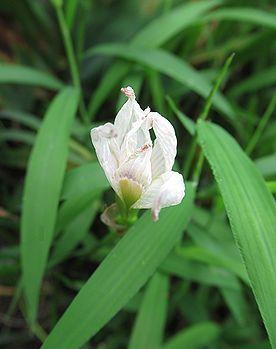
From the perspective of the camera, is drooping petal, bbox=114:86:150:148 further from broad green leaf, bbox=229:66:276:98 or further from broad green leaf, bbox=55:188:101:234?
broad green leaf, bbox=229:66:276:98

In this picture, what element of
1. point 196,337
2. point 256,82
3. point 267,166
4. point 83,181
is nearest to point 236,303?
point 196,337

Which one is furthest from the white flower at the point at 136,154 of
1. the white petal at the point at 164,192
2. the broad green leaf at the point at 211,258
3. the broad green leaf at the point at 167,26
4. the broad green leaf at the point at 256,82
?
the broad green leaf at the point at 256,82

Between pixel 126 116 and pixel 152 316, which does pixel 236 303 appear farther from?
pixel 126 116

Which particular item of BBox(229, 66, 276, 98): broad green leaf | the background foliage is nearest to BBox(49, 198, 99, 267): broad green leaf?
the background foliage

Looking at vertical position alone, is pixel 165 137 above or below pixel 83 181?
above

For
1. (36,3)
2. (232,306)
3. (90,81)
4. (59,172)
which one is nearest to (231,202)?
(59,172)

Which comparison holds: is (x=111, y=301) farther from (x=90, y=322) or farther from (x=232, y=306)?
(x=232, y=306)

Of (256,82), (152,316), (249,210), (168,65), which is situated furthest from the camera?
(256,82)
